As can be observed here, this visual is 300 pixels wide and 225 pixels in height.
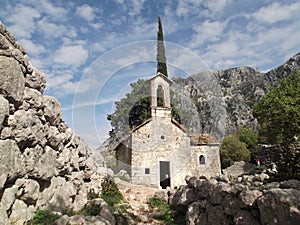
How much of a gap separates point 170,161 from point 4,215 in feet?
40.9

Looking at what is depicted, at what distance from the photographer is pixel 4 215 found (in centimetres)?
435

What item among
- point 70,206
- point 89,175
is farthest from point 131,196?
point 70,206

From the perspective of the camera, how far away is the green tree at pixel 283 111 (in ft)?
44.5

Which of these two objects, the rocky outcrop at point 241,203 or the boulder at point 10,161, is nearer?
the rocky outcrop at point 241,203

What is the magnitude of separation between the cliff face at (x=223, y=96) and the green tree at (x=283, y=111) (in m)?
8.65

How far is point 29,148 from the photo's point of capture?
5.60 m

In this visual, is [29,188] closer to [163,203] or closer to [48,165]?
[48,165]

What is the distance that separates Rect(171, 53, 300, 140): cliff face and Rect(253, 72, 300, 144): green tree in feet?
28.4

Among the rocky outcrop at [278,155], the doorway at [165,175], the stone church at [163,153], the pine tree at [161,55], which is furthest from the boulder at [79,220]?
the pine tree at [161,55]

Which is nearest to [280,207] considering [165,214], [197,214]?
[197,214]

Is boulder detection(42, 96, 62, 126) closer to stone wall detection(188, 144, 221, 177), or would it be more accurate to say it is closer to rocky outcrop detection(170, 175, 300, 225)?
rocky outcrop detection(170, 175, 300, 225)

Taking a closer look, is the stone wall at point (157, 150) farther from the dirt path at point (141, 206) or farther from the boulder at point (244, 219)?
the boulder at point (244, 219)

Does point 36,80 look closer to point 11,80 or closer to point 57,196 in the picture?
point 11,80

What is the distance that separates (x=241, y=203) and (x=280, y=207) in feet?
4.11
